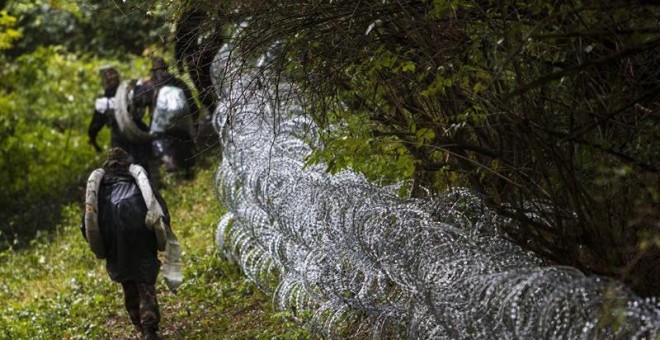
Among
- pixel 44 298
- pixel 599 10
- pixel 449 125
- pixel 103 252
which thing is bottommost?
pixel 44 298

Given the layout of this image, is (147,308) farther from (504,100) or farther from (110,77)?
(110,77)

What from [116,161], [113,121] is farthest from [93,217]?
[113,121]

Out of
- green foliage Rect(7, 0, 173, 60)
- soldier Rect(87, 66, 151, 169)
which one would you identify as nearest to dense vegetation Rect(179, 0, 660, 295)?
soldier Rect(87, 66, 151, 169)

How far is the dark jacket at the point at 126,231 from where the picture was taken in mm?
11008

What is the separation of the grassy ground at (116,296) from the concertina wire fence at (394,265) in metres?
0.51

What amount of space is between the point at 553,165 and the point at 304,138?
356 centimetres

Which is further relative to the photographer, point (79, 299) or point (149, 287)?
point (79, 299)

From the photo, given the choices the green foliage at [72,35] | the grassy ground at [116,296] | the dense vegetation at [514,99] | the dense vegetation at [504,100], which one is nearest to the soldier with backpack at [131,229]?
the grassy ground at [116,296]

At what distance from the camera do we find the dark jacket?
1101cm

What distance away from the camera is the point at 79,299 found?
1425cm

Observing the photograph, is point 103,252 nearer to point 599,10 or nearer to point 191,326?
point 191,326

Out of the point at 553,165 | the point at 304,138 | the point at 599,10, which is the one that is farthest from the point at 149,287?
the point at 599,10

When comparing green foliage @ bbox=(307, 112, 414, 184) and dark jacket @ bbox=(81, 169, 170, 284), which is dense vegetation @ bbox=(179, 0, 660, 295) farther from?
dark jacket @ bbox=(81, 169, 170, 284)

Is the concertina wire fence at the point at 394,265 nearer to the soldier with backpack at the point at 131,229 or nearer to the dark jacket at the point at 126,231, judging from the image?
the soldier with backpack at the point at 131,229
